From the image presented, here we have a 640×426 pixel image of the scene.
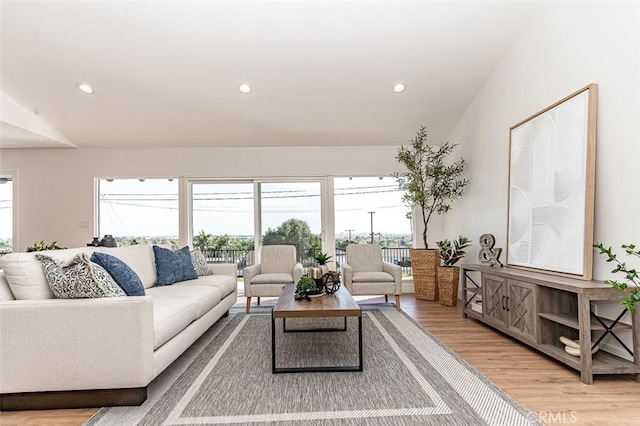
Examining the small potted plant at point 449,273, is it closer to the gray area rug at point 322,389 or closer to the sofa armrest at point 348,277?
the sofa armrest at point 348,277

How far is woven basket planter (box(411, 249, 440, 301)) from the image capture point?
5102 millimetres

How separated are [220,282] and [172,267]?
1.72ft

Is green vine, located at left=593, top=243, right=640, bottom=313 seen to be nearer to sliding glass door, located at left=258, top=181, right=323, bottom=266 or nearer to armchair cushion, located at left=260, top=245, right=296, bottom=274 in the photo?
armchair cushion, located at left=260, top=245, right=296, bottom=274

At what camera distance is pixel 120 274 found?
2.56 m

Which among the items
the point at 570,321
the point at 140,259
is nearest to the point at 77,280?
the point at 140,259

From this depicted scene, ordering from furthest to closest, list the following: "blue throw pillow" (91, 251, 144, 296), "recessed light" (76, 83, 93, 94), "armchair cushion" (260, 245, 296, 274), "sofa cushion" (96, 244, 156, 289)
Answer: "armchair cushion" (260, 245, 296, 274) < "recessed light" (76, 83, 93, 94) < "sofa cushion" (96, 244, 156, 289) < "blue throw pillow" (91, 251, 144, 296)

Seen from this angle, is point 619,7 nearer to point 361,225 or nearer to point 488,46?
point 488,46

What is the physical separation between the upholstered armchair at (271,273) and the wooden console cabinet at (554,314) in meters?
2.20

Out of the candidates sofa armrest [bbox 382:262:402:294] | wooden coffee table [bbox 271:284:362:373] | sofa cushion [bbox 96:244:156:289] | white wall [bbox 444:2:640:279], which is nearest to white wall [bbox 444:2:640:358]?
white wall [bbox 444:2:640:279]

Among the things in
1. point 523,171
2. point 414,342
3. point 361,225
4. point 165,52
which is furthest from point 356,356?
point 165,52

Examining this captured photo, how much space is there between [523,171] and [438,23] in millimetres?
1723

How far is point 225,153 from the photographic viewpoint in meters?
5.88

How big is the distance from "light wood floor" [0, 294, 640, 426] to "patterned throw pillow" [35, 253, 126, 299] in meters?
0.67

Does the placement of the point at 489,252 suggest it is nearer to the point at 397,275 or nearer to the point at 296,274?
the point at 397,275
